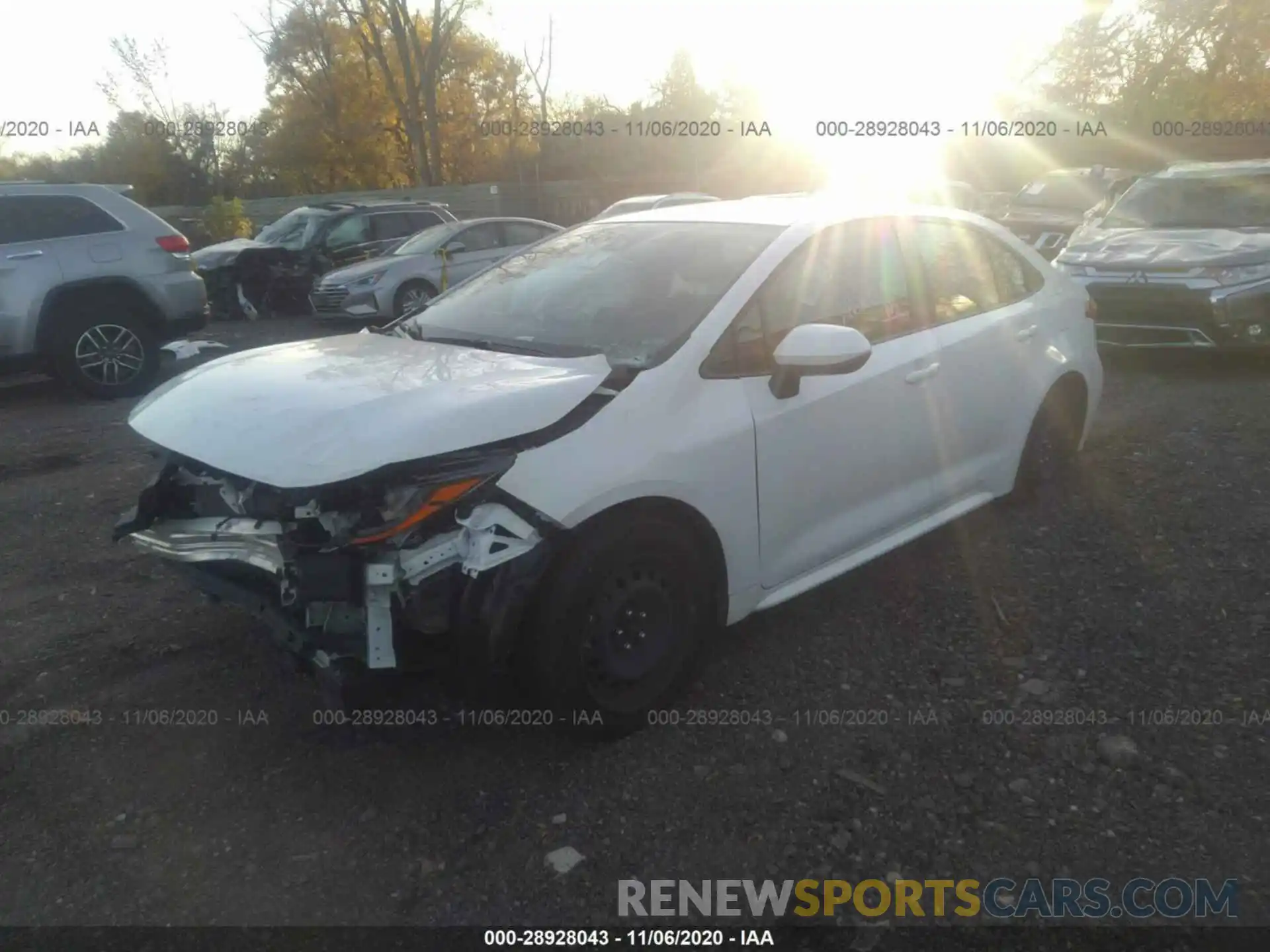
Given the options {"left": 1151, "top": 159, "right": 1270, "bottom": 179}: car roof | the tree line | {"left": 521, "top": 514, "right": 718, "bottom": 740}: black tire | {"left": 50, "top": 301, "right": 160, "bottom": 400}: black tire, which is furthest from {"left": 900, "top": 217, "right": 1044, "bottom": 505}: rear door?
the tree line

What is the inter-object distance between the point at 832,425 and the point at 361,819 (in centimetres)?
205

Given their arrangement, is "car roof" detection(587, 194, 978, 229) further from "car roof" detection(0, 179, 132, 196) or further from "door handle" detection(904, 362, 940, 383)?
"car roof" detection(0, 179, 132, 196)

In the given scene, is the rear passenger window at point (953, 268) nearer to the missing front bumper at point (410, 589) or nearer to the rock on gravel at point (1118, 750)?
the rock on gravel at point (1118, 750)

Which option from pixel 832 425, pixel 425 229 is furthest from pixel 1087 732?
pixel 425 229

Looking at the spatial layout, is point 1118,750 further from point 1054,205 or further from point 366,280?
point 1054,205

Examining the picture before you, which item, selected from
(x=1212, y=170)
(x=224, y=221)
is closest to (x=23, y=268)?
(x=1212, y=170)

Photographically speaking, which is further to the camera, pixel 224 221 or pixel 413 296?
pixel 224 221

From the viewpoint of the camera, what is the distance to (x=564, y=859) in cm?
276

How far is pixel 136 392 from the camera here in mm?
8930

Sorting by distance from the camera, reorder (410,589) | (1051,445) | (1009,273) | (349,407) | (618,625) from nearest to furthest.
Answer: (410,589)
(349,407)
(618,625)
(1009,273)
(1051,445)

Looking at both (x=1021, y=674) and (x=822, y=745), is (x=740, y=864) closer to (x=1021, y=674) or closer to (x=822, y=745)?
(x=822, y=745)

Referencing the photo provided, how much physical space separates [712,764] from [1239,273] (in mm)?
6736

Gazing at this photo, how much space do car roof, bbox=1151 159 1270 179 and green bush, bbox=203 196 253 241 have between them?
21.3m

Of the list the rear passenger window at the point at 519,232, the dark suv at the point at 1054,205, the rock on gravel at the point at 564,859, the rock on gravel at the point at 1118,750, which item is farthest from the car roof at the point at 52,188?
the dark suv at the point at 1054,205
